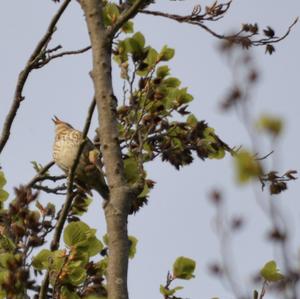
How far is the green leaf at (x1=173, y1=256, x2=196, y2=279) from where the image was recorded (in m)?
5.02

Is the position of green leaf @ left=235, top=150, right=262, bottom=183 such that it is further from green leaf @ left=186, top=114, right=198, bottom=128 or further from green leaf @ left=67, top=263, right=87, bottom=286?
green leaf @ left=186, top=114, right=198, bottom=128

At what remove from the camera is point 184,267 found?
5020mm

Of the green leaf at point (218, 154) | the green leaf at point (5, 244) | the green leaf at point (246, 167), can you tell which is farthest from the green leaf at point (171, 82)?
the green leaf at point (246, 167)

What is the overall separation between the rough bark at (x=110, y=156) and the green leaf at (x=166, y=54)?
925mm

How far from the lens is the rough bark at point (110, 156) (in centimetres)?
398

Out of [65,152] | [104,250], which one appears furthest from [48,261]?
[65,152]

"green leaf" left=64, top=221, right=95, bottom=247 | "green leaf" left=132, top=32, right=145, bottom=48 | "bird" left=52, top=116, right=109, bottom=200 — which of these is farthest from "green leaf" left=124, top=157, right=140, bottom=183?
"bird" left=52, top=116, right=109, bottom=200

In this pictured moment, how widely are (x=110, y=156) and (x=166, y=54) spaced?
165 centimetres

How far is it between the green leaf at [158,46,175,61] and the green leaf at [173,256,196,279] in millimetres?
1514

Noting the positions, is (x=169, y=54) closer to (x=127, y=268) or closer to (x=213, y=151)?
(x=213, y=151)

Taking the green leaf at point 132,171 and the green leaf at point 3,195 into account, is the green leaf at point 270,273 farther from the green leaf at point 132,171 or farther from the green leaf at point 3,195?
the green leaf at point 3,195

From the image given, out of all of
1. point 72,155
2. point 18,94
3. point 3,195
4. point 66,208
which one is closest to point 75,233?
point 66,208

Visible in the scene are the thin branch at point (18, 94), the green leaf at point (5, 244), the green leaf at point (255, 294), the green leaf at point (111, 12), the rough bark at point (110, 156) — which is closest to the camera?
the green leaf at point (255, 294)

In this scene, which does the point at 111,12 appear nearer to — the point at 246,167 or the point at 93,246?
the point at 93,246
